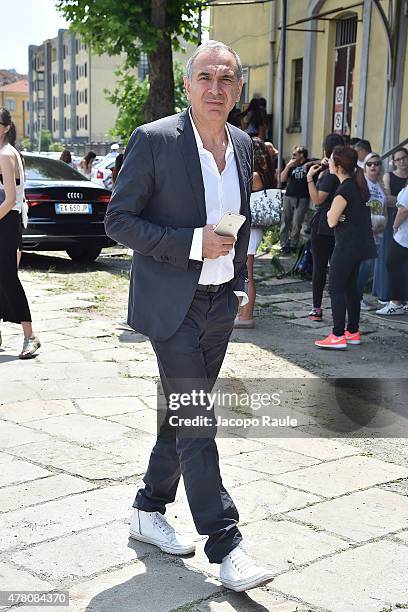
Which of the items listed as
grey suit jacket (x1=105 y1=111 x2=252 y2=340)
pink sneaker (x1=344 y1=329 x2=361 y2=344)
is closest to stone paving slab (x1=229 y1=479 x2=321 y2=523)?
grey suit jacket (x1=105 y1=111 x2=252 y2=340)

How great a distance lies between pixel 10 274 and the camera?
7.07m

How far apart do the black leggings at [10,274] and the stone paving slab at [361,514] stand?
11.9 feet

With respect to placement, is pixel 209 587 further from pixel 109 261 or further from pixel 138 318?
pixel 109 261

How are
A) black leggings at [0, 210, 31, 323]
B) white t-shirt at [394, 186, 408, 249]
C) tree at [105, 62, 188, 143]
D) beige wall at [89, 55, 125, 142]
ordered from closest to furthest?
black leggings at [0, 210, 31, 323]
white t-shirt at [394, 186, 408, 249]
tree at [105, 62, 188, 143]
beige wall at [89, 55, 125, 142]

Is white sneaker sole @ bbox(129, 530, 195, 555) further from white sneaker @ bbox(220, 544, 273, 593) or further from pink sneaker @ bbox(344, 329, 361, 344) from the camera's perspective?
pink sneaker @ bbox(344, 329, 361, 344)

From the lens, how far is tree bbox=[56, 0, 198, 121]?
15.6 metres

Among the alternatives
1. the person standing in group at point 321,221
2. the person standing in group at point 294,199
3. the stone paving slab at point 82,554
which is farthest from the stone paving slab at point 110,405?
the person standing in group at point 294,199

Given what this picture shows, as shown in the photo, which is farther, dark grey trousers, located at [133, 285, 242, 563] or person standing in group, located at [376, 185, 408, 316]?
person standing in group, located at [376, 185, 408, 316]

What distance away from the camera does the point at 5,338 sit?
26.3 ft

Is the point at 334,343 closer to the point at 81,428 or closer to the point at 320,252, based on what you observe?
the point at 320,252

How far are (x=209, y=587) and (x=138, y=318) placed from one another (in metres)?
1.08

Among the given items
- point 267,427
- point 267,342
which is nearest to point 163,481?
point 267,427

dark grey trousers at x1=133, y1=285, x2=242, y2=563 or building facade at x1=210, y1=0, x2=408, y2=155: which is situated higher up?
building facade at x1=210, y1=0, x2=408, y2=155

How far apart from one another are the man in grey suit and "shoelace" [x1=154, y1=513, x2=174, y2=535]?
0.36m
